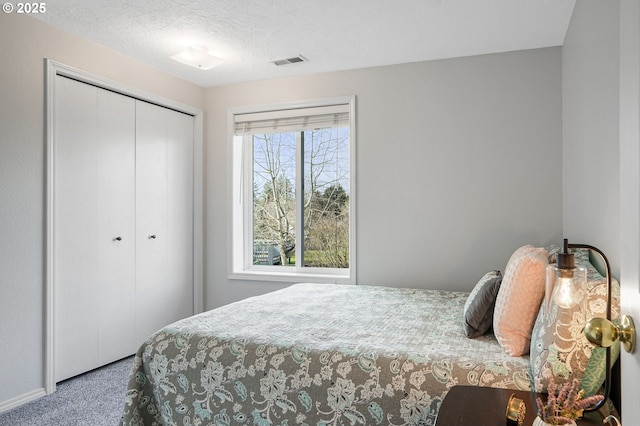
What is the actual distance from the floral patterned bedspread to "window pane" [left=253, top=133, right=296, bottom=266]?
1.99 m

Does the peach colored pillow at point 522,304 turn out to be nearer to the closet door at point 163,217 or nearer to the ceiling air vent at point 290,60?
the ceiling air vent at point 290,60

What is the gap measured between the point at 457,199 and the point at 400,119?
0.81m

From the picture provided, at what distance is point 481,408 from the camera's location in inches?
52.4

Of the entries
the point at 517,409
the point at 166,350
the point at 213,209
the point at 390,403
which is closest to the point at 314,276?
the point at 213,209

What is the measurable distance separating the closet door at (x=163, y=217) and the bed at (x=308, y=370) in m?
1.72

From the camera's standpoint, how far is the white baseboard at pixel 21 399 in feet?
8.97

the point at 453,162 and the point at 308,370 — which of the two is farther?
the point at 453,162

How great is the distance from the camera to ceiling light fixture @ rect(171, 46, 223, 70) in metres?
3.30

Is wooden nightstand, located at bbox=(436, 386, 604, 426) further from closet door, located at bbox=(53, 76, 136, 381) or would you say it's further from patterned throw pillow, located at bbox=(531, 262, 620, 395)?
closet door, located at bbox=(53, 76, 136, 381)

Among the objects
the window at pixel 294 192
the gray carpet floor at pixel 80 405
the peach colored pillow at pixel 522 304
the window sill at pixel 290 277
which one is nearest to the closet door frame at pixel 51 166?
the gray carpet floor at pixel 80 405

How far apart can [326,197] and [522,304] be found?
2591mm

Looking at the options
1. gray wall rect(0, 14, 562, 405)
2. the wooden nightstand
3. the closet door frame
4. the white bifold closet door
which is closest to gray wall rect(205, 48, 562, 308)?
gray wall rect(0, 14, 562, 405)

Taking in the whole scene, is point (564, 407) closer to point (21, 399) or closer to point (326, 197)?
point (21, 399)

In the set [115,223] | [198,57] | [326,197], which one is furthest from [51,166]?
[326,197]
